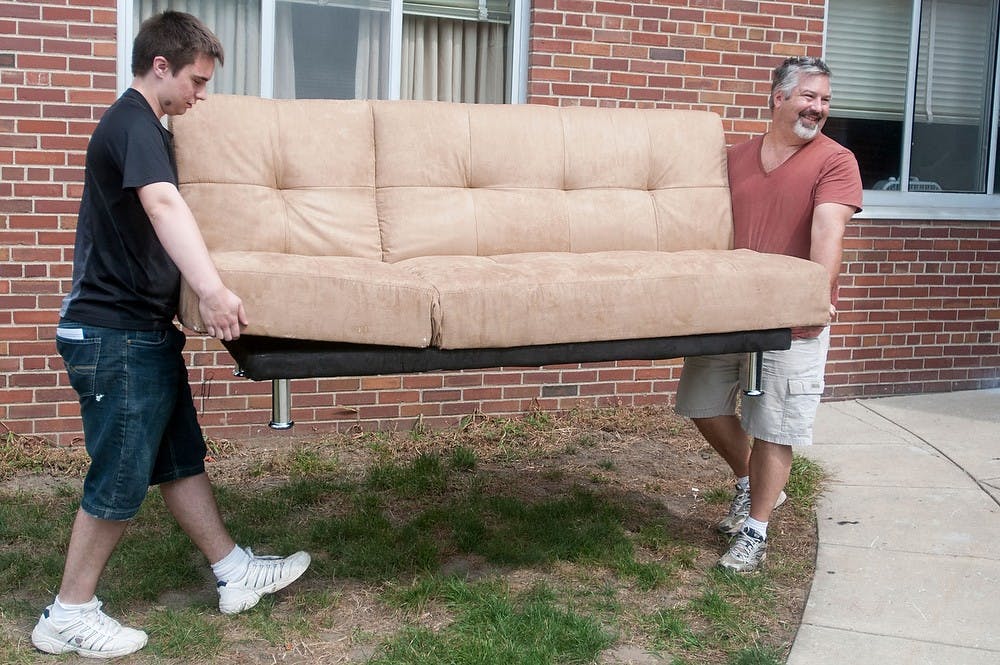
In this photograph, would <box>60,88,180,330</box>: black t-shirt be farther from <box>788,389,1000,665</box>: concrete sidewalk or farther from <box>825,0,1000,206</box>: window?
<box>825,0,1000,206</box>: window

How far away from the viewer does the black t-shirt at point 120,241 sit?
3090mm

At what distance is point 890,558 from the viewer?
412 cm

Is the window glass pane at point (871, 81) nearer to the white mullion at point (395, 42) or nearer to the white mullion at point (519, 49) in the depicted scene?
the white mullion at point (519, 49)

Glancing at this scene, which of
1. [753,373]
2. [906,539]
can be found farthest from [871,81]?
[753,373]

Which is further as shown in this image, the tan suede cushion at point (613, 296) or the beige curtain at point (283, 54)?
the beige curtain at point (283, 54)

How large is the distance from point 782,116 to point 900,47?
131 inches

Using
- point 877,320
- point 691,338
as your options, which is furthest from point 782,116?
point 877,320

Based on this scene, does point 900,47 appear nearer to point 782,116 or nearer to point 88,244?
point 782,116

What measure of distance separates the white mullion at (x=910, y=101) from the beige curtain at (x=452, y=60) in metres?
2.68

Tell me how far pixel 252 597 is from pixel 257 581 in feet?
0.17

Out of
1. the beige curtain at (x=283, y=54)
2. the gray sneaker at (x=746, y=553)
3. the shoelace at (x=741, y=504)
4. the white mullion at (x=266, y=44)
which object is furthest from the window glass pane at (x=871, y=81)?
the gray sneaker at (x=746, y=553)

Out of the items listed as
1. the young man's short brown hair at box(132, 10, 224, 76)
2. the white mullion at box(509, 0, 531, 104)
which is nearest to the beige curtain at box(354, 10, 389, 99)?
the white mullion at box(509, 0, 531, 104)

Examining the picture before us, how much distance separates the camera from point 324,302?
124 inches

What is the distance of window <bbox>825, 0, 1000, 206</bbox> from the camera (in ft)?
22.2
